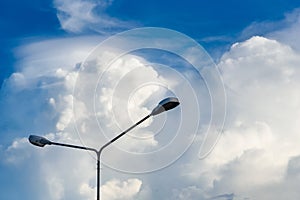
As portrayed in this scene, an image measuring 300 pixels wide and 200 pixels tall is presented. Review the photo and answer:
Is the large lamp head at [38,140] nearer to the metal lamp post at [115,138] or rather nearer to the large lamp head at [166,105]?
the metal lamp post at [115,138]

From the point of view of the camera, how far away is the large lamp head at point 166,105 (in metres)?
31.3

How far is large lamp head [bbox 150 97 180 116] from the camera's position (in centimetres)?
3131

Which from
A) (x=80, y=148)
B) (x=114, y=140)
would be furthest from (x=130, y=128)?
(x=80, y=148)

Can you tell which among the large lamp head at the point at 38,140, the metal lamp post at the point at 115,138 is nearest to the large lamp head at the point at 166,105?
the metal lamp post at the point at 115,138

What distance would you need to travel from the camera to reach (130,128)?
34.3m

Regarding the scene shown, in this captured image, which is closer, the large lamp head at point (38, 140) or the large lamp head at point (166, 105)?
the large lamp head at point (166, 105)

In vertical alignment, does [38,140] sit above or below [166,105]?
above

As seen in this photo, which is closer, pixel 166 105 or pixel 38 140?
pixel 166 105

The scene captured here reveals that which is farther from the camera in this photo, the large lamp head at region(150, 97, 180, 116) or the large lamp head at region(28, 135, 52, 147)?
the large lamp head at region(28, 135, 52, 147)

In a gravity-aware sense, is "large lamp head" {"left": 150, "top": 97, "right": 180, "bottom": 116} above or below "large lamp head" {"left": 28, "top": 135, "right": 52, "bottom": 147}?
below

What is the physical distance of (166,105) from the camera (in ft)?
103

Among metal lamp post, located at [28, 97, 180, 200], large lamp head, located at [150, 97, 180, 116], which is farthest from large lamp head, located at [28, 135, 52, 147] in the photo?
large lamp head, located at [150, 97, 180, 116]

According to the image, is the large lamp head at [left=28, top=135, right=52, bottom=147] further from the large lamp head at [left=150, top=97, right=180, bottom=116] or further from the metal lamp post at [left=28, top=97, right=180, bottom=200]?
the large lamp head at [left=150, top=97, right=180, bottom=116]

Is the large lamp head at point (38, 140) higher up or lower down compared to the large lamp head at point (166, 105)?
higher up
